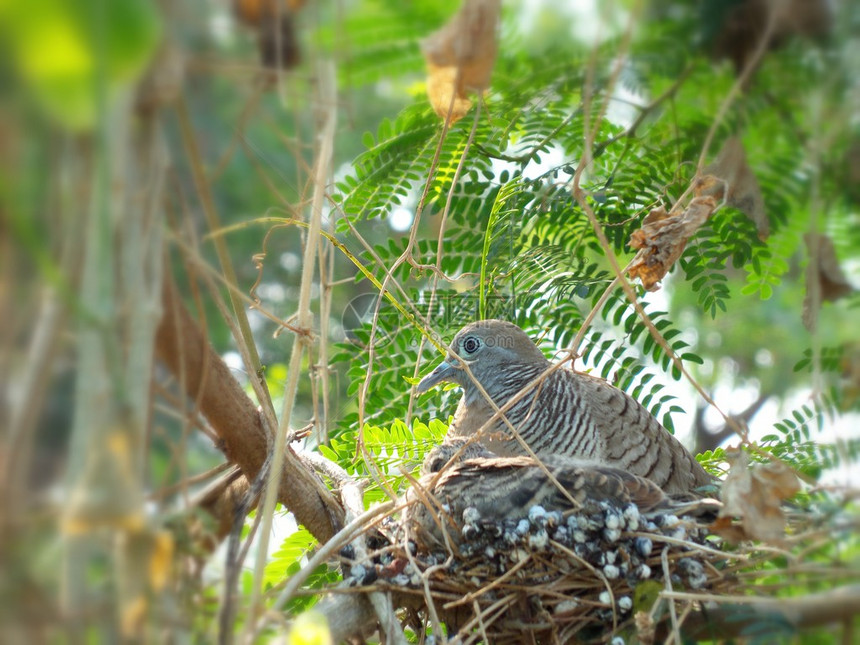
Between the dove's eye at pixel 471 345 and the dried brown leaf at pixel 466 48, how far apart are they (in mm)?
1696

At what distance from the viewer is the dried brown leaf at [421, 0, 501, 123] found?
1163mm

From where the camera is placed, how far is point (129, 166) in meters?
0.85

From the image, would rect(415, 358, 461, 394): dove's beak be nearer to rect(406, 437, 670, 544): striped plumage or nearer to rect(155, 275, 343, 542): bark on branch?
rect(406, 437, 670, 544): striped plumage

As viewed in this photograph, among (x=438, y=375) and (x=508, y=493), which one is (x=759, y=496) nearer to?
(x=508, y=493)

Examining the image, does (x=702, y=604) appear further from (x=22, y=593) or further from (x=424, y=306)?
(x=22, y=593)

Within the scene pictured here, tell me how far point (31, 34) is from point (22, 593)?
1.68 feet

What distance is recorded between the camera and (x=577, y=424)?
2791 mm

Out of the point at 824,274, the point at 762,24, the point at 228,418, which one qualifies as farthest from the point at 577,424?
the point at 762,24

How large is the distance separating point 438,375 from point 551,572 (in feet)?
3.04

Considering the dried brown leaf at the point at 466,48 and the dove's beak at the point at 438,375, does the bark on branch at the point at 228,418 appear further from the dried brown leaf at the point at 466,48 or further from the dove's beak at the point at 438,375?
the dove's beak at the point at 438,375

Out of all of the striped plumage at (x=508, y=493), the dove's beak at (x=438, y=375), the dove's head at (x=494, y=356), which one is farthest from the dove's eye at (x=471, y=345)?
the striped plumage at (x=508, y=493)

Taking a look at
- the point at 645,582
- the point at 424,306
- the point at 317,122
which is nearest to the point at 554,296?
the point at 424,306

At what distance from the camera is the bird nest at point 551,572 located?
1.98m

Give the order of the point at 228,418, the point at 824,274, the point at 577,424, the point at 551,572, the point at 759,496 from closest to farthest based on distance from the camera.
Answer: the point at 824,274
the point at 759,496
the point at 228,418
the point at 551,572
the point at 577,424
